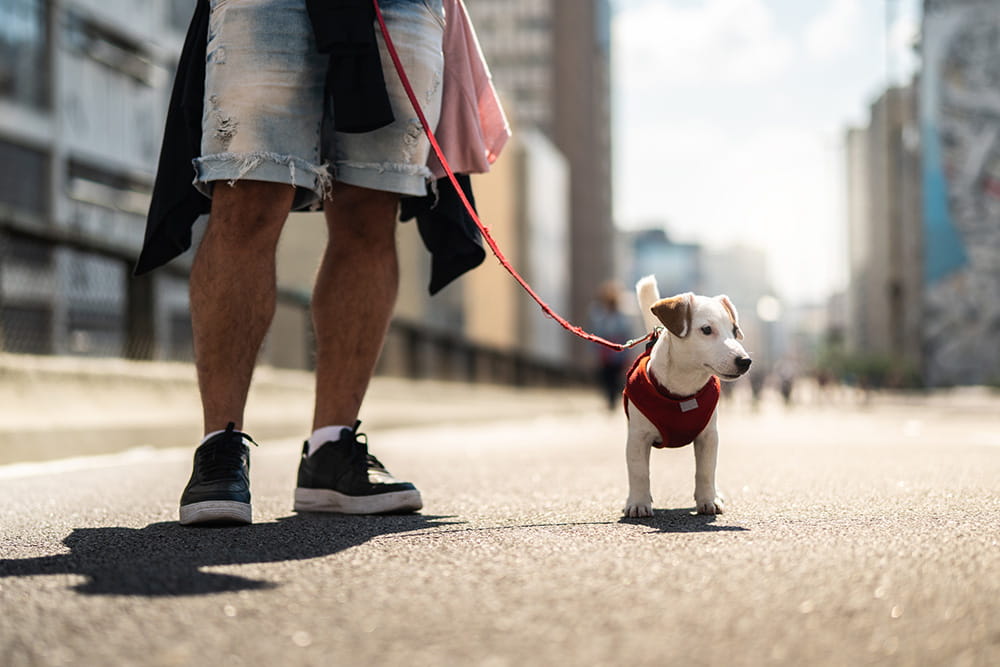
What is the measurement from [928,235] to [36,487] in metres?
62.8

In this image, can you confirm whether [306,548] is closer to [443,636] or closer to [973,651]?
[443,636]

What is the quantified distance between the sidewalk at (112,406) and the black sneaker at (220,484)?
2100mm

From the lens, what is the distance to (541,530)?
2.48 meters

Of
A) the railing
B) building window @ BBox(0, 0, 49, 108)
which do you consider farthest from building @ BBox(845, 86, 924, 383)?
the railing

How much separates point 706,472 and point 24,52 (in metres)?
25.8

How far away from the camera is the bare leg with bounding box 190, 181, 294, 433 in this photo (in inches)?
115

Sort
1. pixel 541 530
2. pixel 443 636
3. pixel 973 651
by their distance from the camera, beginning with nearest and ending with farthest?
pixel 973 651
pixel 443 636
pixel 541 530

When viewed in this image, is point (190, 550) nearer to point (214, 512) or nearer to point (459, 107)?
point (214, 512)

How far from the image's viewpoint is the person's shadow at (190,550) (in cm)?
185

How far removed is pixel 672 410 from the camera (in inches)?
115

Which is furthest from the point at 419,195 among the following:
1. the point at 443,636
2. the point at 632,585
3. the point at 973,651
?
the point at 973,651

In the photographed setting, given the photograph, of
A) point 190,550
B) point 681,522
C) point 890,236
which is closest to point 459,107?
point 681,522

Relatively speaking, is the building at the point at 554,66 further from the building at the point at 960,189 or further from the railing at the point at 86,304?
the railing at the point at 86,304

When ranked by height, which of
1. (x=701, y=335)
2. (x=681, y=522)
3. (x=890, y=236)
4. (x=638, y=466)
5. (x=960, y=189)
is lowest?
(x=681, y=522)
